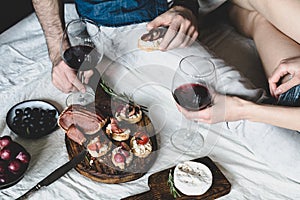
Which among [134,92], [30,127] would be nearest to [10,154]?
[30,127]

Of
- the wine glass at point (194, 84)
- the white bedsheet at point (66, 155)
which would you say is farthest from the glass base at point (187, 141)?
the wine glass at point (194, 84)

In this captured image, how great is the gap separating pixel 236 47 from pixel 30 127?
661mm

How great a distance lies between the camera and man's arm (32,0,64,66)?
4.57 feet

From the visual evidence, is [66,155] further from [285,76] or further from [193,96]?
[285,76]

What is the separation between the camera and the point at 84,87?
1282 millimetres

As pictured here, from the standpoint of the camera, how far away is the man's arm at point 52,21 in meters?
1.39

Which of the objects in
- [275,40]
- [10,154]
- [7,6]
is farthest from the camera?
[7,6]

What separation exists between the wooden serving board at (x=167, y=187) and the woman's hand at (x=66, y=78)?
1.04ft

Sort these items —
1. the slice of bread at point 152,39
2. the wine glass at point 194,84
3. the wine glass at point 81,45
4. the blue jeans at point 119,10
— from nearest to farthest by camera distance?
the wine glass at point 194,84 → the wine glass at point 81,45 → the slice of bread at point 152,39 → the blue jeans at point 119,10

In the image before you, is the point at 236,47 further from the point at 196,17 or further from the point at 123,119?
the point at 123,119

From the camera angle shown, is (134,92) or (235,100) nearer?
(235,100)

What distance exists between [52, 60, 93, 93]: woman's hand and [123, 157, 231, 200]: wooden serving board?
0.32 meters

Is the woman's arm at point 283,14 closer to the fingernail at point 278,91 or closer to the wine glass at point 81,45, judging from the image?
the fingernail at point 278,91

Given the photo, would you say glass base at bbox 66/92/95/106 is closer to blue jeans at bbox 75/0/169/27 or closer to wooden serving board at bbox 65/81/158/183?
wooden serving board at bbox 65/81/158/183
